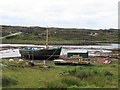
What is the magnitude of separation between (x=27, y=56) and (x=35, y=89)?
28.2m

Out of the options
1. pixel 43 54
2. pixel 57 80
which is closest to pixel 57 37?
pixel 43 54

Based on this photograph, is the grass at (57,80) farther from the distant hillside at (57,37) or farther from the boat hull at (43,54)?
the distant hillside at (57,37)

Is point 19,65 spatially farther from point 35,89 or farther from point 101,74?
point 35,89

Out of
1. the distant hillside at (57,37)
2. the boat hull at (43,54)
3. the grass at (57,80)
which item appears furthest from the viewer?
the distant hillside at (57,37)

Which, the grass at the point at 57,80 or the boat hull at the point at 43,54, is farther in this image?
the boat hull at the point at 43,54

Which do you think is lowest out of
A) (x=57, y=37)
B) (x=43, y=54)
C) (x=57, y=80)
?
(x=57, y=37)

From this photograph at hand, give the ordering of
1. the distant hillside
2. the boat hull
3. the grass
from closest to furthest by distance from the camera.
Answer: the grass → the boat hull → the distant hillside

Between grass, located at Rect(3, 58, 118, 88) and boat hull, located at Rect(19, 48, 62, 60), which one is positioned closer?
grass, located at Rect(3, 58, 118, 88)

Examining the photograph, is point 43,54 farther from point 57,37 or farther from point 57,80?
point 57,37

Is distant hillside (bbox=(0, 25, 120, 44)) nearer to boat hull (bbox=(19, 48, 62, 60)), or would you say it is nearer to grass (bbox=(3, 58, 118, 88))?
boat hull (bbox=(19, 48, 62, 60))

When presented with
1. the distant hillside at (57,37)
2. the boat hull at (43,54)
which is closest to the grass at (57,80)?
the boat hull at (43,54)

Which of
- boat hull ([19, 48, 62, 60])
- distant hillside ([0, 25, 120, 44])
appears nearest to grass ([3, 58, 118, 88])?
boat hull ([19, 48, 62, 60])

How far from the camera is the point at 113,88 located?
20109mm

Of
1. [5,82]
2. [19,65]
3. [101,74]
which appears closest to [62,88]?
[5,82]
